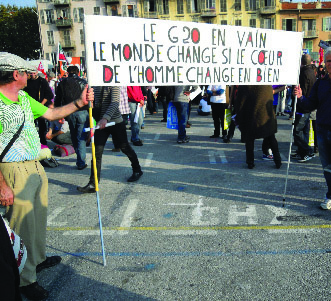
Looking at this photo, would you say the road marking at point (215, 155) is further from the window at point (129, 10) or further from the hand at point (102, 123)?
the window at point (129, 10)

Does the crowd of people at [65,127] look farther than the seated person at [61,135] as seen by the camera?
A: No

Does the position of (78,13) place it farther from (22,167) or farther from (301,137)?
(22,167)

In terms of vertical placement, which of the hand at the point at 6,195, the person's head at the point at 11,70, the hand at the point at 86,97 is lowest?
the hand at the point at 6,195

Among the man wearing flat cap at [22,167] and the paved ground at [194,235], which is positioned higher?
the man wearing flat cap at [22,167]

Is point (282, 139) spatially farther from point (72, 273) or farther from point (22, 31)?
point (22, 31)

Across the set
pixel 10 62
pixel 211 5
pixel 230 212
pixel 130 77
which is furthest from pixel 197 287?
pixel 211 5

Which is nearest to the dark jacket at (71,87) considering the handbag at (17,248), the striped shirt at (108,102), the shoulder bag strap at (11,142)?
the striped shirt at (108,102)

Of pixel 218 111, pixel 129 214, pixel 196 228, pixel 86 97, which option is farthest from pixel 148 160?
pixel 86 97

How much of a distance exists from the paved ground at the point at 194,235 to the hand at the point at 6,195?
33.0 inches

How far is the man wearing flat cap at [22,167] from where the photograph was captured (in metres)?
2.64

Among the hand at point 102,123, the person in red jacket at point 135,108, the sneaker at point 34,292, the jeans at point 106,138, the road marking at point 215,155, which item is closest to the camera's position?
the sneaker at point 34,292

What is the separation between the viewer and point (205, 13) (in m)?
49.1

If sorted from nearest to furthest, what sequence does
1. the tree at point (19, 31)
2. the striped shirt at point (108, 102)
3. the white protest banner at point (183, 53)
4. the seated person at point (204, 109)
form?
the white protest banner at point (183, 53) → the striped shirt at point (108, 102) → the seated person at point (204, 109) → the tree at point (19, 31)

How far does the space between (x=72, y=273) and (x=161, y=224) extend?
126 centimetres
